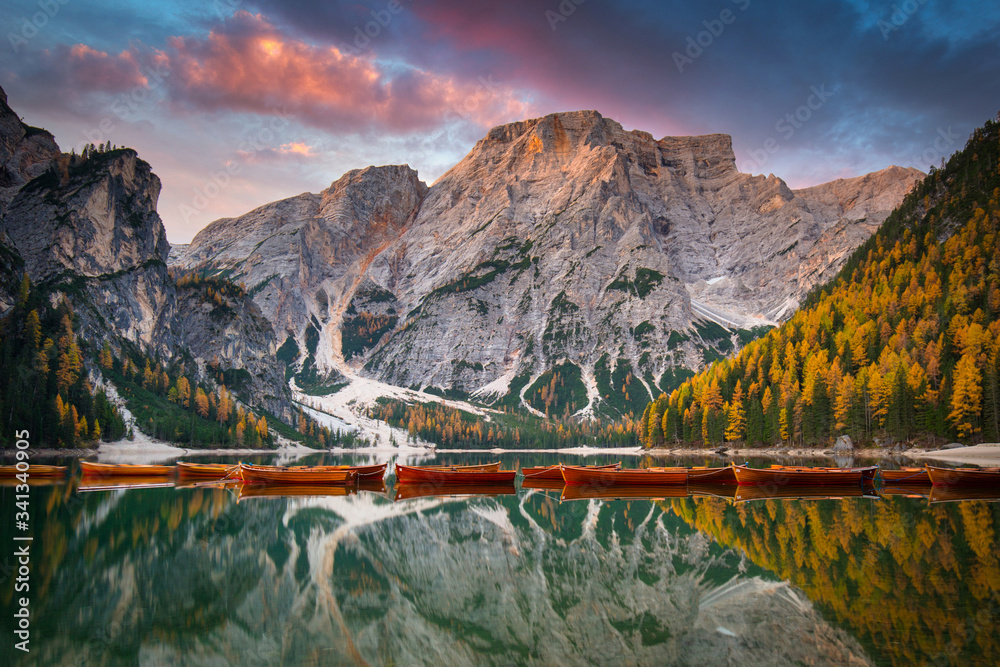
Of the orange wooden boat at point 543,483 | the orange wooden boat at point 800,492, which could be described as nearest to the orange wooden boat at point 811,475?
the orange wooden boat at point 800,492

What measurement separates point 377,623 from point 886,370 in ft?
328

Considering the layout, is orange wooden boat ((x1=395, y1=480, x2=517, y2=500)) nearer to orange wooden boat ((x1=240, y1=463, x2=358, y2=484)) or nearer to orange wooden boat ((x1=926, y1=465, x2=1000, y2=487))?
orange wooden boat ((x1=240, y1=463, x2=358, y2=484))

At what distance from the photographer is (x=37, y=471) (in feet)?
206

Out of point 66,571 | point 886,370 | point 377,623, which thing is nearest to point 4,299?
point 66,571

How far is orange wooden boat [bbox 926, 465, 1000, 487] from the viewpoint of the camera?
44.3 meters

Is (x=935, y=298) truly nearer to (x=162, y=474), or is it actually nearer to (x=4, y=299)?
(x=162, y=474)

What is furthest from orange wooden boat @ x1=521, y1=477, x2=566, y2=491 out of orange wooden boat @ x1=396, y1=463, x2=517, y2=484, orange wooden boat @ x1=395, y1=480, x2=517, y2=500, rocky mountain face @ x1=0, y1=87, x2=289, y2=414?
rocky mountain face @ x1=0, y1=87, x2=289, y2=414

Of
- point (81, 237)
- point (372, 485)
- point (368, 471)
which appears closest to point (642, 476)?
point (372, 485)

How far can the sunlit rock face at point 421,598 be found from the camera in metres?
13.0

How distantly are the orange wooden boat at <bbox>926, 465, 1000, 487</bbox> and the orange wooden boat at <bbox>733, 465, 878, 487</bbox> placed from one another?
4430 millimetres

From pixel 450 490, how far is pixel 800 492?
29876 millimetres

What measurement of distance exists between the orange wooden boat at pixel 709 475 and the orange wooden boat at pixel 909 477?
43.5ft

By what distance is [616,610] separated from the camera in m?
16.0

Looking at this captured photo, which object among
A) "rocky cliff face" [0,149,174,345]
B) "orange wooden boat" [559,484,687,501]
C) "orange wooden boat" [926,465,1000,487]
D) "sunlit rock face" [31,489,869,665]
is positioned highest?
"rocky cliff face" [0,149,174,345]
